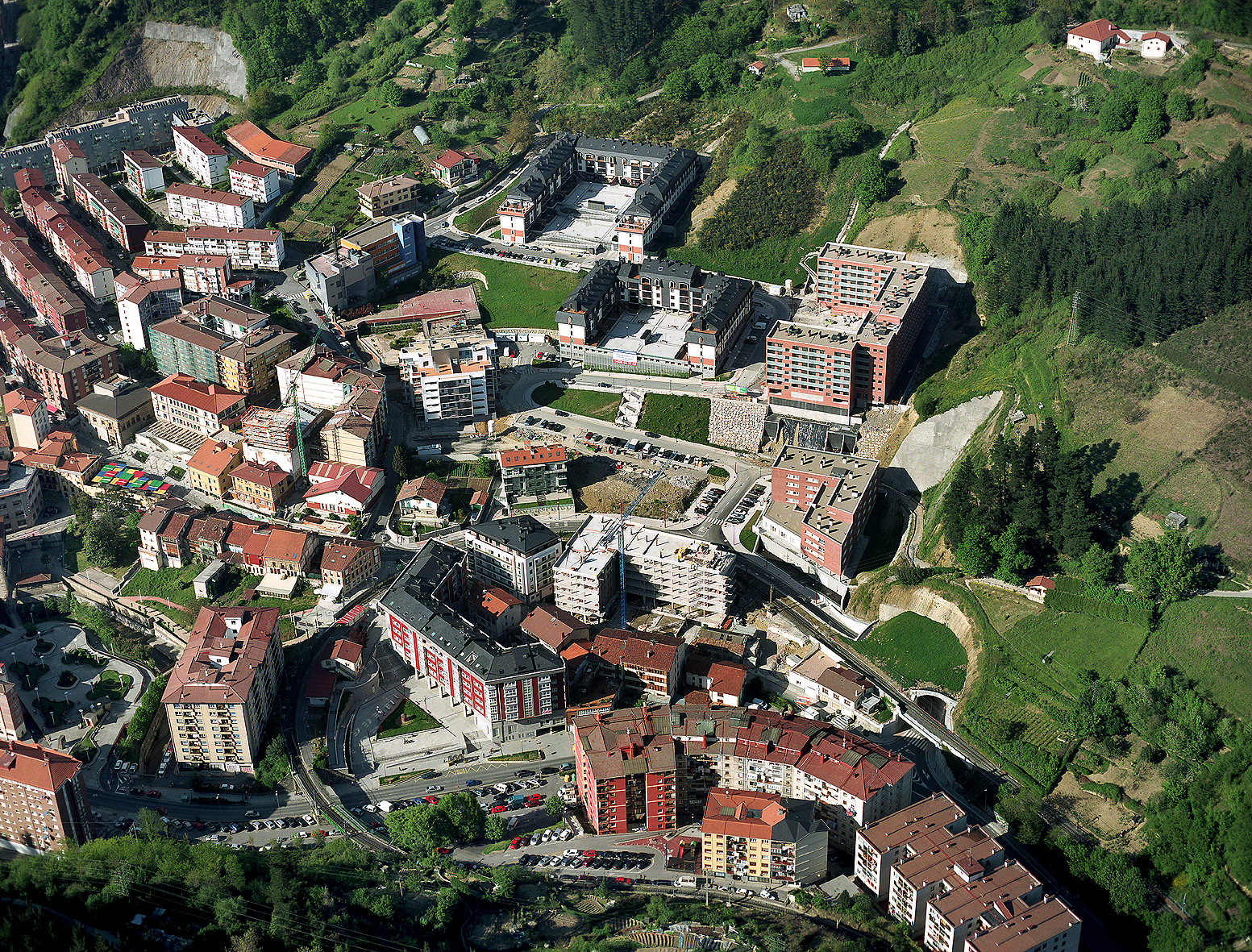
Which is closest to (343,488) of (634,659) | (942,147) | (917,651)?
(634,659)

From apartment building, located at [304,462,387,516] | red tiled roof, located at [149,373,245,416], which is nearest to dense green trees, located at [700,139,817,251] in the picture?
apartment building, located at [304,462,387,516]

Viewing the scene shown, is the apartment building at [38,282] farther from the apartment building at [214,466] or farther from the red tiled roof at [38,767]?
the red tiled roof at [38,767]

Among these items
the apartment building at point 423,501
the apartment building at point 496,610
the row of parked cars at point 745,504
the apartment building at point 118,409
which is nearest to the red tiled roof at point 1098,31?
the row of parked cars at point 745,504

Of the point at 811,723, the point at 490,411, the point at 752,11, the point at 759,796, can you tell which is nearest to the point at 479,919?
the point at 759,796

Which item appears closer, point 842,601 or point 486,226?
point 842,601

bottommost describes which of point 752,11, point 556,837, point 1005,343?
point 556,837

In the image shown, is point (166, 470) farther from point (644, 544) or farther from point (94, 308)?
point (644, 544)
